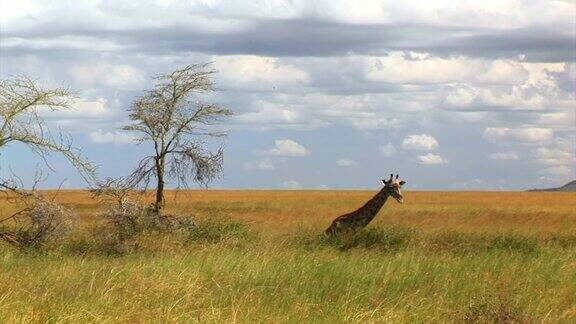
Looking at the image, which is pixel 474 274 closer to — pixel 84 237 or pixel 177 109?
pixel 84 237

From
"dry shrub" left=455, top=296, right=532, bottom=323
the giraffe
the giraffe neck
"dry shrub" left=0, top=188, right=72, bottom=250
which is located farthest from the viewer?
the giraffe neck

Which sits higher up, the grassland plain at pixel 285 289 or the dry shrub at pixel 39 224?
the dry shrub at pixel 39 224

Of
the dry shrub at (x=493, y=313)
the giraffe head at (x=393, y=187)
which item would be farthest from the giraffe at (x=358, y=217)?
the dry shrub at (x=493, y=313)

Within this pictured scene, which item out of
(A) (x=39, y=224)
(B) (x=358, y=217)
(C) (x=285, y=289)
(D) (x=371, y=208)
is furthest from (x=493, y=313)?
(D) (x=371, y=208)

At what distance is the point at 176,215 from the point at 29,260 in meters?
8.86

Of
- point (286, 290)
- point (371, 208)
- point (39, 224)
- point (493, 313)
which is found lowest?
point (493, 313)

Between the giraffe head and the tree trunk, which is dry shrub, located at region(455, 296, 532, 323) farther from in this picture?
the tree trunk

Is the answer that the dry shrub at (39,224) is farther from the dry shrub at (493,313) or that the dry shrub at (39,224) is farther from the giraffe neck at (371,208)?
the dry shrub at (493,313)

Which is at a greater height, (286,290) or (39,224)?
(39,224)

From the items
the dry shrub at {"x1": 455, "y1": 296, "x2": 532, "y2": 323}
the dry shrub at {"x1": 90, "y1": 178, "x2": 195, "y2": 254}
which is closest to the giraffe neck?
the dry shrub at {"x1": 90, "y1": 178, "x2": 195, "y2": 254}

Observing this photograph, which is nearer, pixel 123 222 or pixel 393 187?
pixel 123 222

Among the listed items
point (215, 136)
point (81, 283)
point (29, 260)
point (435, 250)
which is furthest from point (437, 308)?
point (215, 136)

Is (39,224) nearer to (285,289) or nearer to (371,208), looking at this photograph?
(285,289)

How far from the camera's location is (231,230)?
2188 centimetres
